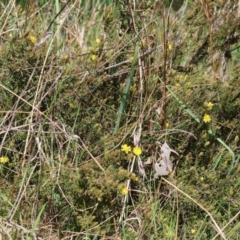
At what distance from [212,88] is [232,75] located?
0.18m

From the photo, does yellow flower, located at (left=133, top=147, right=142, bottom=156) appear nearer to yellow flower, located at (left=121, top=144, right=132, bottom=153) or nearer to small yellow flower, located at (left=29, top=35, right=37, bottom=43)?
yellow flower, located at (left=121, top=144, right=132, bottom=153)

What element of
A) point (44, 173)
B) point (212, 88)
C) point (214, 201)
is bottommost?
point (214, 201)

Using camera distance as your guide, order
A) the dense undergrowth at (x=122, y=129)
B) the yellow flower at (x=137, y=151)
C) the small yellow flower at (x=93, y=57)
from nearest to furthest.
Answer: the dense undergrowth at (x=122, y=129) < the yellow flower at (x=137, y=151) < the small yellow flower at (x=93, y=57)

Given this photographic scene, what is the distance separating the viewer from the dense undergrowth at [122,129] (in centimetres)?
223

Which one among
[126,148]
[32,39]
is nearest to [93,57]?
[32,39]

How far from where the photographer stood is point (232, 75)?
267cm

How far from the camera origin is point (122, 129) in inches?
96.2

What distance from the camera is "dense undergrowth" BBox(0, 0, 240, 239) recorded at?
2.23m

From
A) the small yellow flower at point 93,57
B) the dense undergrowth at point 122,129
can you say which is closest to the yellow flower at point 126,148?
the dense undergrowth at point 122,129

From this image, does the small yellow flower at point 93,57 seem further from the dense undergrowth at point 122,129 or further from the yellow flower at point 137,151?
the yellow flower at point 137,151

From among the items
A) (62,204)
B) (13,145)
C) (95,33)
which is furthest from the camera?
(95,33)

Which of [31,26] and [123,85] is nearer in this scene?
[123,85]

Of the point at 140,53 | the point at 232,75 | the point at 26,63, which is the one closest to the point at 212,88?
the point at 232,75

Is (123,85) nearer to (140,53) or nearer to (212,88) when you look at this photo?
(140,53)
